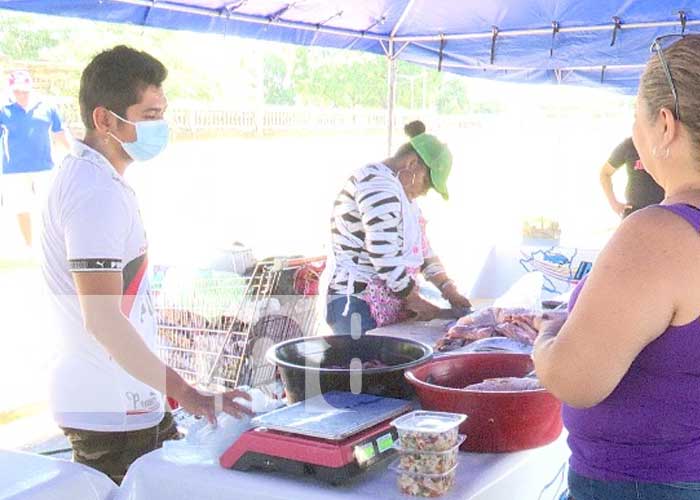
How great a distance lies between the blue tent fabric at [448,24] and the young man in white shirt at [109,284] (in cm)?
178

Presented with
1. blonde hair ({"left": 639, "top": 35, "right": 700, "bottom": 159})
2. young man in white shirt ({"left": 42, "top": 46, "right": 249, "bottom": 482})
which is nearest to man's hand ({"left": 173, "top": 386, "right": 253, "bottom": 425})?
young man in white shirt ({"left": 42, "top": 46, "right": 249, "bottom": 482})

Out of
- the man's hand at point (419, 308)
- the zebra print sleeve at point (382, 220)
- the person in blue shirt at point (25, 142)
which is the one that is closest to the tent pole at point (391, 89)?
the zebra print sleeve at point (382, 220)

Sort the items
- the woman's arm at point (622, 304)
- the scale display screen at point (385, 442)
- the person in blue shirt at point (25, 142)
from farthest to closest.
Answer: the person in blue shirt at point (25, 142) → the scale display screen at point (385, 442) → the woman's arm at point (622, 304)

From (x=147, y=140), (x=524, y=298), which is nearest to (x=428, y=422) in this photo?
(x=147, y=140)

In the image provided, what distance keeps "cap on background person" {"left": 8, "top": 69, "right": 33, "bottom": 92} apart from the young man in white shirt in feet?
19.1

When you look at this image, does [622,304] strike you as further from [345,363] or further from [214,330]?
[214,330]

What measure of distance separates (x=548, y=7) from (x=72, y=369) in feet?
12.9

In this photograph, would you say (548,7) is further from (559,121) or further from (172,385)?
(559,121)

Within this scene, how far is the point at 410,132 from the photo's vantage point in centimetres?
348

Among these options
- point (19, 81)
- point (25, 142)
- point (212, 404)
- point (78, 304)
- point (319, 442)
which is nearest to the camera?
point (319, 442)

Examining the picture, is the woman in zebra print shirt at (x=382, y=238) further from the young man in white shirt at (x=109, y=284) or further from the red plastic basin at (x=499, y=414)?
the red plastic basin at (x=499, y=414)

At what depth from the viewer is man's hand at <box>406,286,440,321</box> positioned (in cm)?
317

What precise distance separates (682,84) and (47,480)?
4.42 ft

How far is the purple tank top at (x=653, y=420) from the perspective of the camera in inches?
45.8
